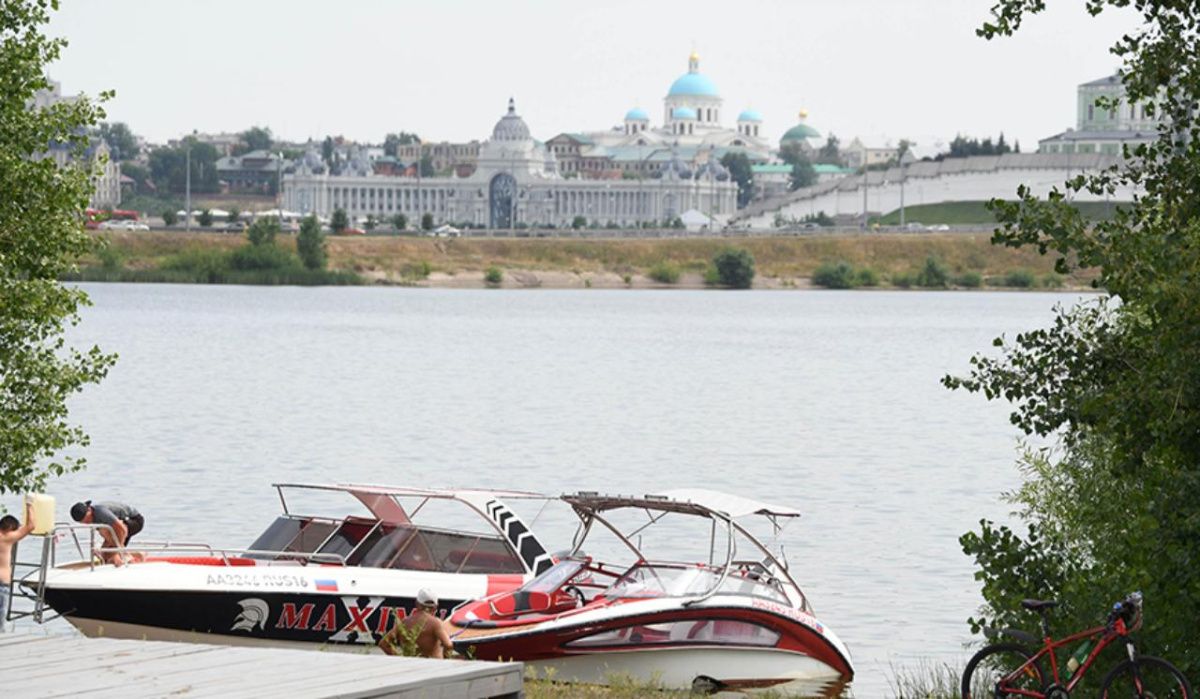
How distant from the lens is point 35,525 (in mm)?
18328

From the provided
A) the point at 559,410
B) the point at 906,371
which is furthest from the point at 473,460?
the point at 906,371

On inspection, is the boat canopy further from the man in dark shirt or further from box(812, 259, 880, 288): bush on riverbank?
box(812, 259, 880, 288): bush on riverbank

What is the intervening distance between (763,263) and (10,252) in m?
148

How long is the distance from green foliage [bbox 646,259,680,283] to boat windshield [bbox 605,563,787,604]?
143 meters

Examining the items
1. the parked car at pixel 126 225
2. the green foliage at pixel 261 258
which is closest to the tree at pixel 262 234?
the green foliage at pixel 261 258

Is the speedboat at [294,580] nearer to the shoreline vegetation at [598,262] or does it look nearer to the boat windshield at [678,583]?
the boat windshield at [678,583]

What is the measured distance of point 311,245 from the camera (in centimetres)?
14112

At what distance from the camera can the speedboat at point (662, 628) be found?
→ 1869 centimetres

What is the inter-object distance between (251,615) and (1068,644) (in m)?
8.64

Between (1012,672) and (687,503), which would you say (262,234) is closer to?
(687,503)

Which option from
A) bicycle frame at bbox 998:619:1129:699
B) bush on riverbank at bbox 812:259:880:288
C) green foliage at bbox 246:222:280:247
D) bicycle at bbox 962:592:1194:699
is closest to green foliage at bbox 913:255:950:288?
bush on riverbank at bbox 812:259:880:288

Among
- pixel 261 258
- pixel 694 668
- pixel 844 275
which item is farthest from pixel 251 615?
pixel 844 275

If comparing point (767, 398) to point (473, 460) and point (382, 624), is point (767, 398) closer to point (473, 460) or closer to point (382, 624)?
point (473, 460)

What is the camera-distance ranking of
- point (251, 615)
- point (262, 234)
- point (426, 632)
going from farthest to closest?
1. point (262, 234)
2. point (251, 615)
3. point (426, 632)
